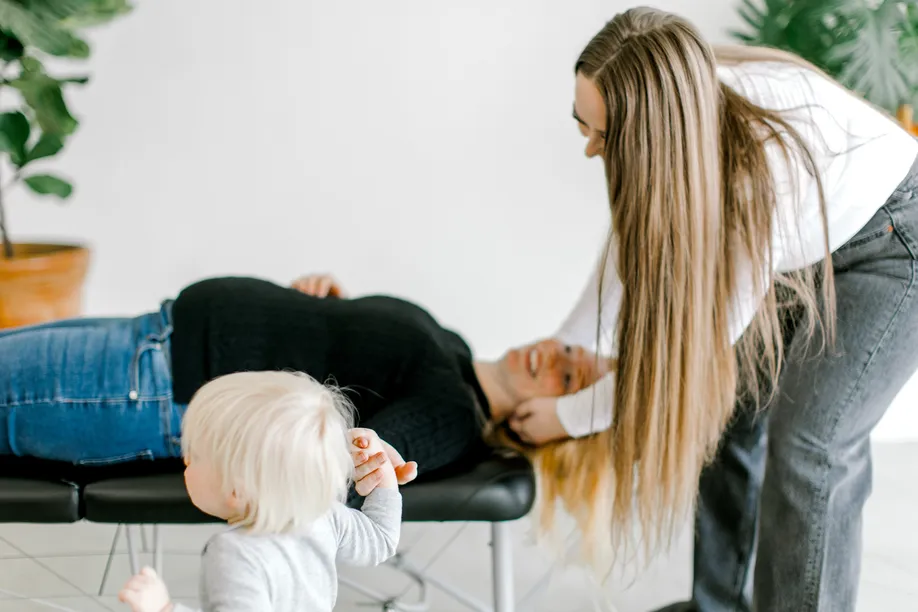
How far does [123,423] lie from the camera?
151 centimetres

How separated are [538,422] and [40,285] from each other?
4.73 feet

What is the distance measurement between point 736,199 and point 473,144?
63.6 inches

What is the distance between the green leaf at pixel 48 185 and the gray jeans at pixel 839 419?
5.91 ft

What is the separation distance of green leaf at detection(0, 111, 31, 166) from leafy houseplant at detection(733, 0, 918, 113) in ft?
6.11

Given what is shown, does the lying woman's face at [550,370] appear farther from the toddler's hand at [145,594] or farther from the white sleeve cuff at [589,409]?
the toddler's hand at [145,594]

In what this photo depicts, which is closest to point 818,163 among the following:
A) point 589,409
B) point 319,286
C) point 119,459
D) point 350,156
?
point 589,409

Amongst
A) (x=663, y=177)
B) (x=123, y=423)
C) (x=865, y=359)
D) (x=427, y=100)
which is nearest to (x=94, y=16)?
(x=427, y=100)

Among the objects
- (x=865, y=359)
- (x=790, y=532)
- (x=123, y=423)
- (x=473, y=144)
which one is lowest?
Answer: (x=790, y=532)

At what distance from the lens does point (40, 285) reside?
2322 millimetres

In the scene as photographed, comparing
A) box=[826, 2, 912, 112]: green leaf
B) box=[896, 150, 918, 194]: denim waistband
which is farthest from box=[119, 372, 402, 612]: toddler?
box=[826, 2, 912, 112]: green leaf

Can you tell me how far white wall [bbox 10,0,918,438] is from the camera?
2.68m

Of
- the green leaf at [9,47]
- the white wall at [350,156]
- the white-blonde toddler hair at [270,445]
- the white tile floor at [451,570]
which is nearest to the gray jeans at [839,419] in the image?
the white tile floor at [451,570]

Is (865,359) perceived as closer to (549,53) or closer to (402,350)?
(402,350)

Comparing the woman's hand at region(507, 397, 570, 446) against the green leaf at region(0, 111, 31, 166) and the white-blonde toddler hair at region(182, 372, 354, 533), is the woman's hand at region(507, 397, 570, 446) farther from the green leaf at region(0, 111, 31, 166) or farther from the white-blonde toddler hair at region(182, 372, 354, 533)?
the green leaf at region(0, 111, 31, 166)
